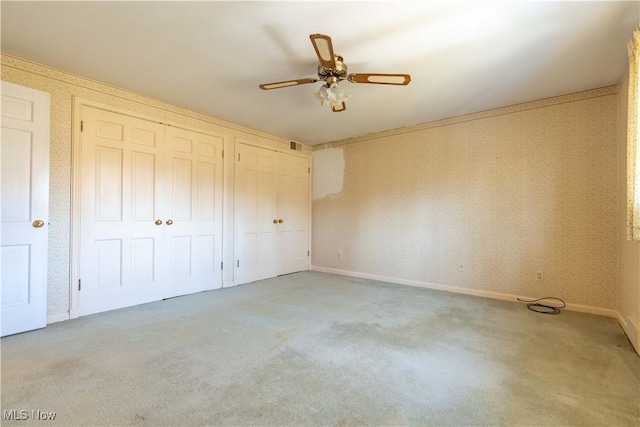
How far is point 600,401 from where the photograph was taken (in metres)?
1.60

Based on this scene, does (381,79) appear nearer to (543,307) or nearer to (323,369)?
(323,369)

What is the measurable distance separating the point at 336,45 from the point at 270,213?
10.1ft

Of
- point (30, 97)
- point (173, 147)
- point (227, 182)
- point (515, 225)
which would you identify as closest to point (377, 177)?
point (515, 225)

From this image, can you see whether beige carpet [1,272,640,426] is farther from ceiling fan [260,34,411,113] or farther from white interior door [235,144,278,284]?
ceiling fan [260,34,411,113]

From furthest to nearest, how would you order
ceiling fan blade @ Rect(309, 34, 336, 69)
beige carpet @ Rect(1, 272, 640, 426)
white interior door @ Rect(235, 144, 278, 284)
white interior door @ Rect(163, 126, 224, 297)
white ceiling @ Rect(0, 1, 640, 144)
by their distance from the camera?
white interior door @ Rect(235, 144, 278, 284)
white interior door @ Rect(163, 126, 224, 297)
white ceiling @ Rect(0, 1, 640, 144)
ceiling fan blade @ Rect(309, 34, 336, 69)
beige carpet @ Rect(1, 272, 640, 426)

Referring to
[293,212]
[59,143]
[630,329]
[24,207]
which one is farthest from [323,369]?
[293,212]

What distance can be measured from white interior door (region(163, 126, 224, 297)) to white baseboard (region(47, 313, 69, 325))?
993 millimetres

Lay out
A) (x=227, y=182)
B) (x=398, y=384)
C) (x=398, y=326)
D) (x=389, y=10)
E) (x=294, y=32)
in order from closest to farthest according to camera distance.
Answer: (x=398, y=384) < (x=389, y=10) < (x=294, y=32) < (x=398, y=326) < (x=227, y=182)

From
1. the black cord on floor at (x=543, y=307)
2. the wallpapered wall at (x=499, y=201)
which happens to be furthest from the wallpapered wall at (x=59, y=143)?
the black cord on floor at (x=543, y=307)

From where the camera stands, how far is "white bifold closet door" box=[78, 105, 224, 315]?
3.02m

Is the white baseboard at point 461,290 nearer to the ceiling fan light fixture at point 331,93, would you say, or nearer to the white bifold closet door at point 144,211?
the white bifold closet door at point 144,211

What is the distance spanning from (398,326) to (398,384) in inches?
39.3

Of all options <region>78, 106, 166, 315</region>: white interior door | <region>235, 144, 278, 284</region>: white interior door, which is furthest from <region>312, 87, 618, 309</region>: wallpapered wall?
<region>78, 106, 166, 315</region>: white interior door

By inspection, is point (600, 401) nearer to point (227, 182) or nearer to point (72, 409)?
point (72, 409)
